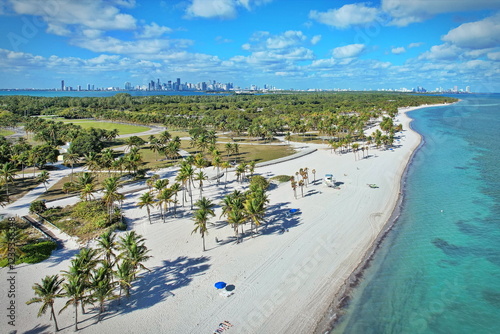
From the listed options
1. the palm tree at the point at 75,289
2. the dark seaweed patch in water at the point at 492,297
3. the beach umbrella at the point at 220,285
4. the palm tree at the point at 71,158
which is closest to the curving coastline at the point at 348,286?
the beach umbrella at the point at 220,285

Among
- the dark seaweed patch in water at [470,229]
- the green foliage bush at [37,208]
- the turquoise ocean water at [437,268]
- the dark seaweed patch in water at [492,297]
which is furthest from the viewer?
the green foliage bush at [37,208]

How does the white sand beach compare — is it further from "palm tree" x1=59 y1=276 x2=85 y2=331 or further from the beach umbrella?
"palm tree" x1=59 y1=276 x2=85 y2=331

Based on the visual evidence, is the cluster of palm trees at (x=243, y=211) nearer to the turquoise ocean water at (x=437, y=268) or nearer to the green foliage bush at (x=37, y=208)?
the turquoise ocean water at (x=437, y=268)

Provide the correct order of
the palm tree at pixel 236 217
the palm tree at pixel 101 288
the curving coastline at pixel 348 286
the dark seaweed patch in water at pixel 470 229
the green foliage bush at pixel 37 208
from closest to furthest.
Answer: the palm tree at pixel 101 288, the curving coastline at pixel 348 286, the palm tree at pixel 236 217, the dark seaweed patch in water at pixel 470 229, the green foliage bush at pixel 37 208

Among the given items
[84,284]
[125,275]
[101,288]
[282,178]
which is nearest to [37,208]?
[84,284]

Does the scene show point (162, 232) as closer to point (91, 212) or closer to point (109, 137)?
point (91, 212)

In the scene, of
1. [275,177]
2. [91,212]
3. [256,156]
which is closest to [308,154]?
[256,156]

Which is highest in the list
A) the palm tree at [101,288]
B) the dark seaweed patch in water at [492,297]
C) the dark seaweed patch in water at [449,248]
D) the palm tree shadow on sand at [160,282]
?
the palm tree at [101,288]
